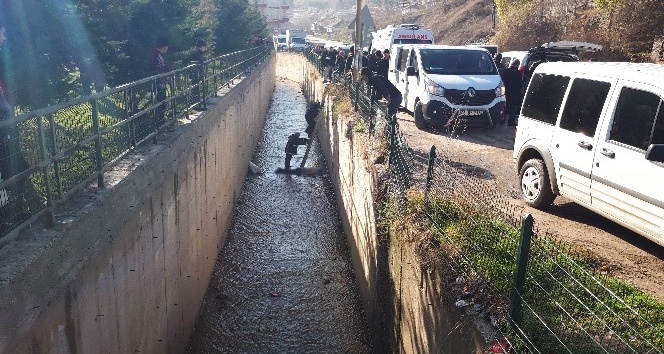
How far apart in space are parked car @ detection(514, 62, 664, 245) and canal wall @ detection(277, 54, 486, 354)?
6.95 feet

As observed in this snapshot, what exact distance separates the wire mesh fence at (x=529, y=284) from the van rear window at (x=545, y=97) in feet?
4.21

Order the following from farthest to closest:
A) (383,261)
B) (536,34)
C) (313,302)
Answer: (536,34) → (313,302) → (383,261)

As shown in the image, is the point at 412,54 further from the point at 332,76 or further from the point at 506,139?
the point at 332,76

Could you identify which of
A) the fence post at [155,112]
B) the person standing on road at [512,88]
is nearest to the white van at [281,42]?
the person standing on road at [512,88]

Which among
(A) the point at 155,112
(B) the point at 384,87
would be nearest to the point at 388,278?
(A) the point at 155,112

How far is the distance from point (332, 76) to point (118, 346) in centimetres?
1789

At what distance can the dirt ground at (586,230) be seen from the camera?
543 centimetres

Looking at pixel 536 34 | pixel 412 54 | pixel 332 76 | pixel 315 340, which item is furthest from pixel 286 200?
pixel 536 34

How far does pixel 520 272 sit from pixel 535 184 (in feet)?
12.3

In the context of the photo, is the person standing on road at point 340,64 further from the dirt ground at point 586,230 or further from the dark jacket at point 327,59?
the dirt ground at point 586,230

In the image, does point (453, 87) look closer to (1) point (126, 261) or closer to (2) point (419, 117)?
(2) point (419, 117)

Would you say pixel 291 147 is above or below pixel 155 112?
below

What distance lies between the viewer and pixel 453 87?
1218 centimetres

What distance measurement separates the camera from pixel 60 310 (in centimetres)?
401
